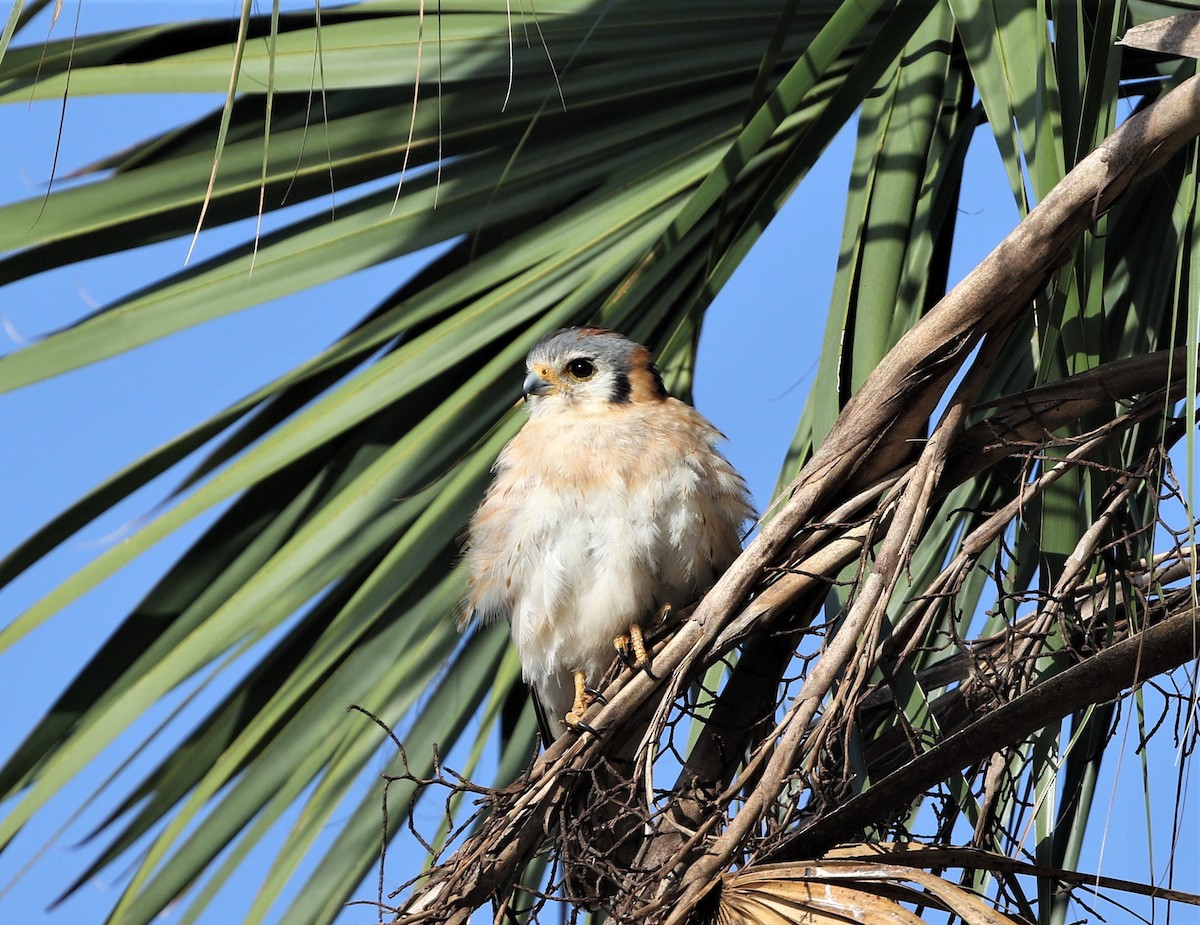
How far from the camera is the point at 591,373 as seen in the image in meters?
3.03

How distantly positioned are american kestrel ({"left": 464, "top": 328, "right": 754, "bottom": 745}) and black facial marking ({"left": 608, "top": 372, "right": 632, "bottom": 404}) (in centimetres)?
17

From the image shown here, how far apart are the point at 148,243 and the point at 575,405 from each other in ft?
3.59

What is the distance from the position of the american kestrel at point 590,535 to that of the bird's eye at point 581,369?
0.19 m

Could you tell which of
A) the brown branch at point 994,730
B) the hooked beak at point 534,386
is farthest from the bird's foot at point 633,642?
the brown branch at point 994,730

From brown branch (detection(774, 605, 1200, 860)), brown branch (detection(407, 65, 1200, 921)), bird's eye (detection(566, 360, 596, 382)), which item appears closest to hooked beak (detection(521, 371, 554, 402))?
bird's eye (detection(566, 360, 596, 382))

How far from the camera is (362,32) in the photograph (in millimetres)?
2148

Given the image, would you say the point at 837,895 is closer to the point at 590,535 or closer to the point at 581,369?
the point at 590,535

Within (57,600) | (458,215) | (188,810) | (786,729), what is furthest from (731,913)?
(458,215)

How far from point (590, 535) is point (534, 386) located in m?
0.31

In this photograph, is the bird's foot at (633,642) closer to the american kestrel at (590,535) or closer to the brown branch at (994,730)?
the american kestrel at (590,535)

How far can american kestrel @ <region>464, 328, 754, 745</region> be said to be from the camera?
257 centimetres

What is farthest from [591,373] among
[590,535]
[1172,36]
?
[1172,36]

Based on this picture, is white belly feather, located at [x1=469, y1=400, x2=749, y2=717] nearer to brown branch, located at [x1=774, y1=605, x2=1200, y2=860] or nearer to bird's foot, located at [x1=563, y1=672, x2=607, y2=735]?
bird's foot, located at [x1=563, y1=672, x2=607, y2=735]

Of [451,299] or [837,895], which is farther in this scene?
[451,299]
